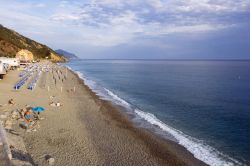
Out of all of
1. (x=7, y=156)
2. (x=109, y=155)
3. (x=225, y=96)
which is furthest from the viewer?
(x=225, y=96)

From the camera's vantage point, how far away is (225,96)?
39.1 metres

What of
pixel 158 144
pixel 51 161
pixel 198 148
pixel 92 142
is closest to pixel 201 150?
pixel 198 148

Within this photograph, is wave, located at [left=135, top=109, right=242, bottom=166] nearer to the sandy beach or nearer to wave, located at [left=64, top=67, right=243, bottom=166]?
wave, located at [left=64, top=67, right=243, bottom=166]

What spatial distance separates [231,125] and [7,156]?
18746 mm

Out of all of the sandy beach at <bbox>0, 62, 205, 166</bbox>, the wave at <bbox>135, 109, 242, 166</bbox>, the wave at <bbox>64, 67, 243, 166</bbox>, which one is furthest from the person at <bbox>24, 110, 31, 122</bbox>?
the wave at <bbox>135, 109, 242, 166</bbox>

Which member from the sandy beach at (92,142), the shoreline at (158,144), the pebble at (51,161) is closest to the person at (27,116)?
the sandy beach at (92,142)

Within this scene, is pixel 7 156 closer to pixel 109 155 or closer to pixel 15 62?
pixel 109 155

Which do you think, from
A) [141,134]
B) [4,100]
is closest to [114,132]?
[141,134]

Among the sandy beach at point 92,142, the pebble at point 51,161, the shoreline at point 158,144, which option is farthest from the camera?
the shoreline at point 158,144

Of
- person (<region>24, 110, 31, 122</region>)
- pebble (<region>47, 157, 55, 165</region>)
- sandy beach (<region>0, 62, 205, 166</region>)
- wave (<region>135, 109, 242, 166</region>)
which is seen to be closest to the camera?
pebble (<region>47, 157, 55, 165</region>)

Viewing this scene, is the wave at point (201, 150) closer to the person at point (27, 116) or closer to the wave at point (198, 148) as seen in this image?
the wave at point (198, 148)

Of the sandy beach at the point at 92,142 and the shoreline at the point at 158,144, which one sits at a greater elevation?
the sandy beach at the point at 92,142

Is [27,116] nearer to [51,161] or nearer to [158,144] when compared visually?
[51,161]

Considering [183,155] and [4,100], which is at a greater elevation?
[4,100]
